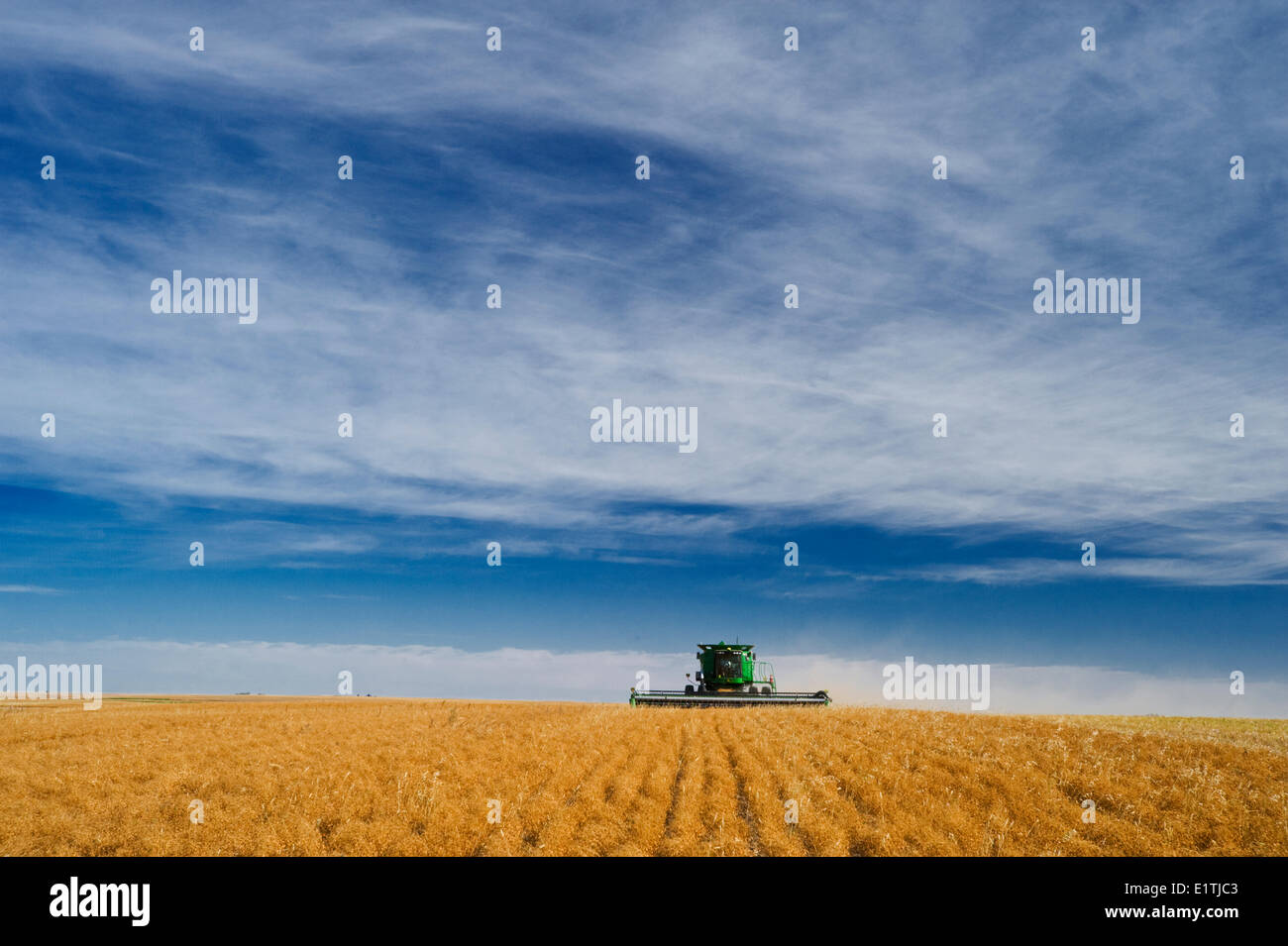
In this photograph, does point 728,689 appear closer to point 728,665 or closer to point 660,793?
point 728,665

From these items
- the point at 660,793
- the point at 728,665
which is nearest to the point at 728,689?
the point at 728,665

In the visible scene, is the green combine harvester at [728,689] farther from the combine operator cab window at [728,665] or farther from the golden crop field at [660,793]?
the golden crop field at [660,793]

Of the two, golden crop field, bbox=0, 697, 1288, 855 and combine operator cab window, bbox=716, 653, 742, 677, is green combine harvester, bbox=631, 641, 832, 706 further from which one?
golden crop field, bbox=0, 697, 1288, 855

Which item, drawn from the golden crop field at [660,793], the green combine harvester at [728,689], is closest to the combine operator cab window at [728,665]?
the green combine harvester at [728,689]

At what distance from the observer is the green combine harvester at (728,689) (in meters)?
45.2

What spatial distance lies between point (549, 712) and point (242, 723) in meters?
13.8

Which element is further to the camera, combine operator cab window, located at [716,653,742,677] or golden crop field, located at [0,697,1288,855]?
combine operator cab window, located at [716,653,742,677]

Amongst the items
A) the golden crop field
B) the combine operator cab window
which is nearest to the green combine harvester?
the combine operator cab window

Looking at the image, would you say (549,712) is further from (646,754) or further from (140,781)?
(140,781)

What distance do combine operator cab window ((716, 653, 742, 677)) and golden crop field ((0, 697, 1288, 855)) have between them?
23324 mm

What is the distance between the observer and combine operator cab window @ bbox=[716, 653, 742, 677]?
173ft
